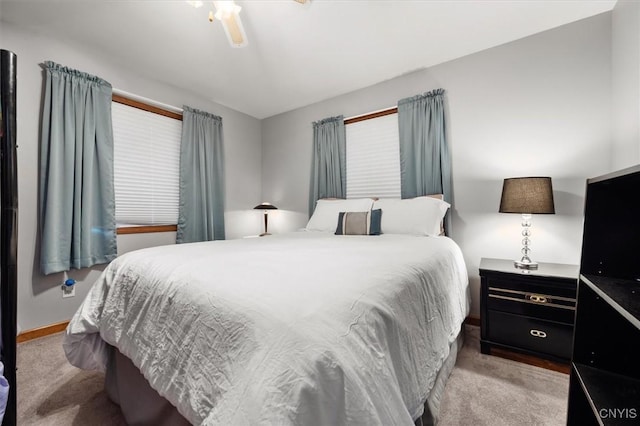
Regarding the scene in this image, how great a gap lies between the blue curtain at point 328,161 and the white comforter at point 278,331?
1974 millimetres

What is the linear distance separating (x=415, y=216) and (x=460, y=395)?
1.29 m

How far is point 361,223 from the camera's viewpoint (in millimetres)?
2441

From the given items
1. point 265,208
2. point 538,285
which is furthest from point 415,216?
point 265,208

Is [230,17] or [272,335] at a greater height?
[230,17]

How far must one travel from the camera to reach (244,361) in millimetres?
625

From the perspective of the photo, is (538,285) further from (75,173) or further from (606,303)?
(75,173)

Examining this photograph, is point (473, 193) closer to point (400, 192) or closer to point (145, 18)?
point (400, 192)

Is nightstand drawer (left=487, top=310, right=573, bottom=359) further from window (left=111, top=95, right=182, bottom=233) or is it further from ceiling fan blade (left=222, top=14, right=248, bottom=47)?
window (left=111, top=95, right=182, bottom=233)

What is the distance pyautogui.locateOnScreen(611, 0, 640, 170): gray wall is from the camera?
159 centimetres

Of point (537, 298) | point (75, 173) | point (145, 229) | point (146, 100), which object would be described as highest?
point (146, 100)

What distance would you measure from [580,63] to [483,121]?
2.33ft

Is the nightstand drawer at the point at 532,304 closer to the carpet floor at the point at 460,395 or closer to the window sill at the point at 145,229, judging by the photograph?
the carpet floor at the point at 460,395

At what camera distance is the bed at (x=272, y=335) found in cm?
55

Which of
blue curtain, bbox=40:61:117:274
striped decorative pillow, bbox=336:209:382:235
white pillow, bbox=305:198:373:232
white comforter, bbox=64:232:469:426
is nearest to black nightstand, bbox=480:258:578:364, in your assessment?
white comforter, bbox=64:232:469:426
